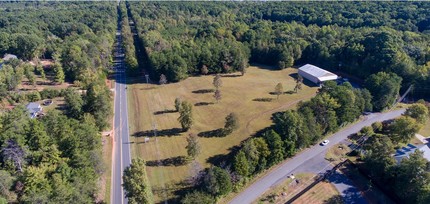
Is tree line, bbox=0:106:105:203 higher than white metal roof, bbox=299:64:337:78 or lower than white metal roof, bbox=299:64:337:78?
lower

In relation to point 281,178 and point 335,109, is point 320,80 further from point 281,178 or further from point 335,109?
point 281,178

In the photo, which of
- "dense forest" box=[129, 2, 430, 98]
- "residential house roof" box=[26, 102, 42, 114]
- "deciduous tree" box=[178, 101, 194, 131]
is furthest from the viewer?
"dense forest" box=[129, 2, 430, 98]

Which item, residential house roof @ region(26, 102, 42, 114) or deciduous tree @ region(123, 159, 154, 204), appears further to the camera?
residential house roof @ region(26, 102, 42, 114)

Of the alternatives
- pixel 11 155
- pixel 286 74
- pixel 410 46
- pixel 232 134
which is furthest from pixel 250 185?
pixel 410 46

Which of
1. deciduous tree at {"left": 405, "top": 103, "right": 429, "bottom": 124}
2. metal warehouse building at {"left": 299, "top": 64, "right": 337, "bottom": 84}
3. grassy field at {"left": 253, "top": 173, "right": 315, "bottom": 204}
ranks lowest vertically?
grassy field at {"left": 253, "top": 173, "right": 315, "bottom": 204}

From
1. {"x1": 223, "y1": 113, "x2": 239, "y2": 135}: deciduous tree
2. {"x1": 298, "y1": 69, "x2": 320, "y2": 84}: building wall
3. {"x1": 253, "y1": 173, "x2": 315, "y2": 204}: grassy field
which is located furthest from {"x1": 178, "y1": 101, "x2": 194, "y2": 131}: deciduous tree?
{"x1": 298, "y1": 69, "x2": 320, "y2": 84}: building wall

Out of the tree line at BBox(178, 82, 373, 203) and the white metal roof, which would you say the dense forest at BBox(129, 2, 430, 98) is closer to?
the white metal roof

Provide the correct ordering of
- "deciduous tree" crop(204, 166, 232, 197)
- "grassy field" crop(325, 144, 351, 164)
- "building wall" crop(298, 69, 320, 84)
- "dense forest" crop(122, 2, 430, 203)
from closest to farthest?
"deciduous tree" crop(204, 166, 232, 197) < "dense forest" crop(122, 2, 430, 203) < "grassy field" crop(325, 144, 351, 164) < "building wall" crop(298, 69, 320, 84)

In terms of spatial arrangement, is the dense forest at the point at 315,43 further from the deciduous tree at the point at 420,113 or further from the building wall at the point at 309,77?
the deciduous tree at the point at 420,113
